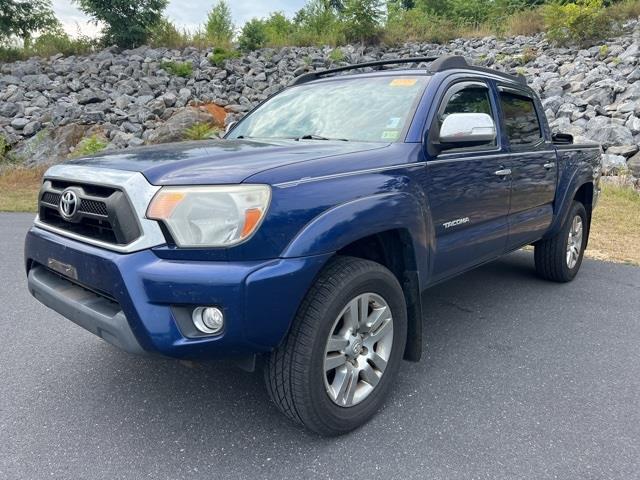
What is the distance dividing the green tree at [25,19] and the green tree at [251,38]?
23.4ft

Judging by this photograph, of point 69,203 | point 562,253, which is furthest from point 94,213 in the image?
point 562,253

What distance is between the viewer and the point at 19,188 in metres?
11.6

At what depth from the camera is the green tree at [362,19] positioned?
1798 centimetres

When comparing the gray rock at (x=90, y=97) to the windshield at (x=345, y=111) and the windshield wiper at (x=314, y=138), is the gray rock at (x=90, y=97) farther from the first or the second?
the windshield wiper at (x=314, y=138)

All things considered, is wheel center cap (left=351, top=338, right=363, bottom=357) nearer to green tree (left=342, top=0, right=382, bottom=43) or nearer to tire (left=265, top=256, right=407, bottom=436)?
tire (left=265, top=256, right=407, bottom=436)

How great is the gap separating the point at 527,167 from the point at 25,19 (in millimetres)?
20224

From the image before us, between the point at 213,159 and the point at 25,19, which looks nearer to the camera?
the point at 213,159

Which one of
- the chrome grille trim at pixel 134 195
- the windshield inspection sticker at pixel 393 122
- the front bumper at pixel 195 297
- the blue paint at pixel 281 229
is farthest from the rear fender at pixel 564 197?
the chrome grille trim at pixel 134 195

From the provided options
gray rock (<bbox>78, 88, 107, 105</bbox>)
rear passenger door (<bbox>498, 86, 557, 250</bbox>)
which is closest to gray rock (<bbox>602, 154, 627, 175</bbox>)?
rear passenger door (<bbox>498, 86, 557, 250</bbox>)

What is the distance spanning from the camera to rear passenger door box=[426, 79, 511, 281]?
3.11m

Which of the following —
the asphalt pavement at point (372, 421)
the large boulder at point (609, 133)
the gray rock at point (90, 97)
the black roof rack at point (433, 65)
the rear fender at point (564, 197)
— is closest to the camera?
the asphalt pavement at point (372, 421)

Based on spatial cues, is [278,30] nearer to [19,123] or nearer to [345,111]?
[19,123]

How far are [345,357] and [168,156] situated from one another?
136 centimetres

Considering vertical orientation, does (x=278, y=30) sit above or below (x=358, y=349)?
above
